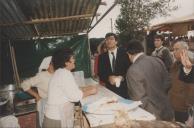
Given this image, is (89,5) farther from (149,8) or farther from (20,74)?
(149,8)

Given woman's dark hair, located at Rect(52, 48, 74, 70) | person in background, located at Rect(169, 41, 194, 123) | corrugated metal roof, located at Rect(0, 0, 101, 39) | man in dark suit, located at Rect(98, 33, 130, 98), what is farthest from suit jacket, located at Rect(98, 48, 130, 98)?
woman's dark hair, located at Rect(52, 48, 74, 70)

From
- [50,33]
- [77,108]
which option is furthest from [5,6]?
[50,33]

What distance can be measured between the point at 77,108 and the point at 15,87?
Result: 124 inches

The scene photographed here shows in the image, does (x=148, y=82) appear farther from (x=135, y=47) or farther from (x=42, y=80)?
(x=42, y=80)

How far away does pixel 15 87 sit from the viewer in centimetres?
549

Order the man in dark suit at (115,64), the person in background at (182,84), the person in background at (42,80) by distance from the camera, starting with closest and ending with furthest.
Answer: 1. the person in background at (182,84)
2. the person in background at (42,80)
3. the man in dark suit at (115,64)

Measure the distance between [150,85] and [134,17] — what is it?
12.6 metres

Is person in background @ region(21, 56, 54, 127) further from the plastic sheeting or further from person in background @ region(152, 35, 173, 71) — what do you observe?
person in background @ region(152, 35, 173, 71)

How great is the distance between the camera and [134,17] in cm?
1495

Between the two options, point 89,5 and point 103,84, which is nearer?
point 89,5

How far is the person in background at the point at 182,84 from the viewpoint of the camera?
2971mm

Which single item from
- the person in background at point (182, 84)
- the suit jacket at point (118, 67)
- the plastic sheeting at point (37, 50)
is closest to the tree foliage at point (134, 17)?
the plastic sheeting at point (37, 50)

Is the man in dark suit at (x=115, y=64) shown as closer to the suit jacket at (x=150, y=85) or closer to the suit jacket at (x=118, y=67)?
the suit jacket at (x=118, y=67)

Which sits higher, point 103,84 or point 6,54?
point 6,54
